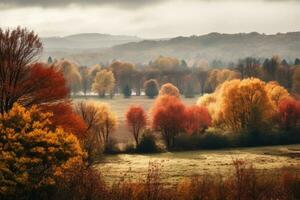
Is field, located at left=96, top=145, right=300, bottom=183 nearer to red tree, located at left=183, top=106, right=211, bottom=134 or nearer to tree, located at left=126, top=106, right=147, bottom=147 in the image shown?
red tree, located at left=183, top=106, right=211, bottom=134

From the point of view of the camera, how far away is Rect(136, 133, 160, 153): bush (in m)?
93.2

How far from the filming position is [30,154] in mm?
42406

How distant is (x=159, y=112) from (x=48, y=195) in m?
64.5

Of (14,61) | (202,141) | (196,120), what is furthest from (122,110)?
(14,61)

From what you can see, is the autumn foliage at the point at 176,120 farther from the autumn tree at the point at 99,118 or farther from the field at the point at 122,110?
the autumn tree at the point at 99,118

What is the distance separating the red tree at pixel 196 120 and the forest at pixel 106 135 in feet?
0.67

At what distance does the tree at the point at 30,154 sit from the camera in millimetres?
39875

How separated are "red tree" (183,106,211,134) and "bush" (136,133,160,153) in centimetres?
1002

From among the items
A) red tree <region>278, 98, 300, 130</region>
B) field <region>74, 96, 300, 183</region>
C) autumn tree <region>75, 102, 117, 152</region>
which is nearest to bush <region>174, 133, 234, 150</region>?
field <region>74, 96, 300, 183</region>

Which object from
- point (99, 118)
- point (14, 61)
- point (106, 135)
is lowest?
point (106, 135)

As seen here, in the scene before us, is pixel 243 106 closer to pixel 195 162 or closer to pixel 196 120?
pixel 196 120

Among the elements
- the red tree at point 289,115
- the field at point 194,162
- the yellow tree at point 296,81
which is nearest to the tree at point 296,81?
the yellow tree at point 296,81

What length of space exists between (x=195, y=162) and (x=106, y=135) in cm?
2509

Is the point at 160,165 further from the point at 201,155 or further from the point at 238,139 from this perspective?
the point at 238,139
